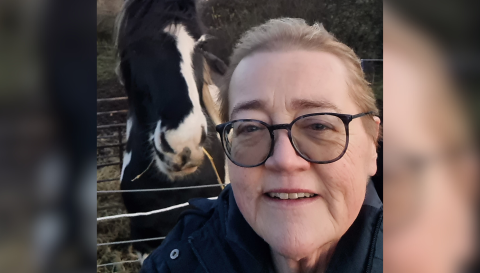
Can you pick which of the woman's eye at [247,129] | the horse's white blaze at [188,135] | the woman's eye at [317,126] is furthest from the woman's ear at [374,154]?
the horse's white blaze at [188,135]

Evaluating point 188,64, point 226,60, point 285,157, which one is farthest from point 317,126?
point 188,64

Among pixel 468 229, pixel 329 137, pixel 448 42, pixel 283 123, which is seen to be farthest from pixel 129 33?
pixel 468 229

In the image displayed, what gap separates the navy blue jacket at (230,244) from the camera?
1218 millimetres

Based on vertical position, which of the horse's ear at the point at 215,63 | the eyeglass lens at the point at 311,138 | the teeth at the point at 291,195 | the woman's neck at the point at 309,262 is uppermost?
the horse's ear at the point at 215,63

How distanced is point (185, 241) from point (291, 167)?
554 mm

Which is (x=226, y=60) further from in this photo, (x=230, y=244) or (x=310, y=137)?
(x=230, y=244)

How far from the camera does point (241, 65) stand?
124 centimetres

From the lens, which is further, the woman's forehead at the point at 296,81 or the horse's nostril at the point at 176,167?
the horse's nostril at the point at 176,167

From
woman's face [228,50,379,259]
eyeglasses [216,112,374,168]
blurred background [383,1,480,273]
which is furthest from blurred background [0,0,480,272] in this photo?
eyeglasses [216,112,374,168]

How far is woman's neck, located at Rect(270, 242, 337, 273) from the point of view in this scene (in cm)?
123

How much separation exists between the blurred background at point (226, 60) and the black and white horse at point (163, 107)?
0.27ft

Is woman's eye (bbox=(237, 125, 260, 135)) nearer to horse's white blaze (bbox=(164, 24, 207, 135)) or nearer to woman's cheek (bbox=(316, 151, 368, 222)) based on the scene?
horse's white blaze (bbox=(164, 24, 207, 135))

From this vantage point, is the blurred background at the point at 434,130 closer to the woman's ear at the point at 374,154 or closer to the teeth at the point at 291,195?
the woman's ear at the point at 374,154

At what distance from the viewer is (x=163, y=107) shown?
4.17 ft
